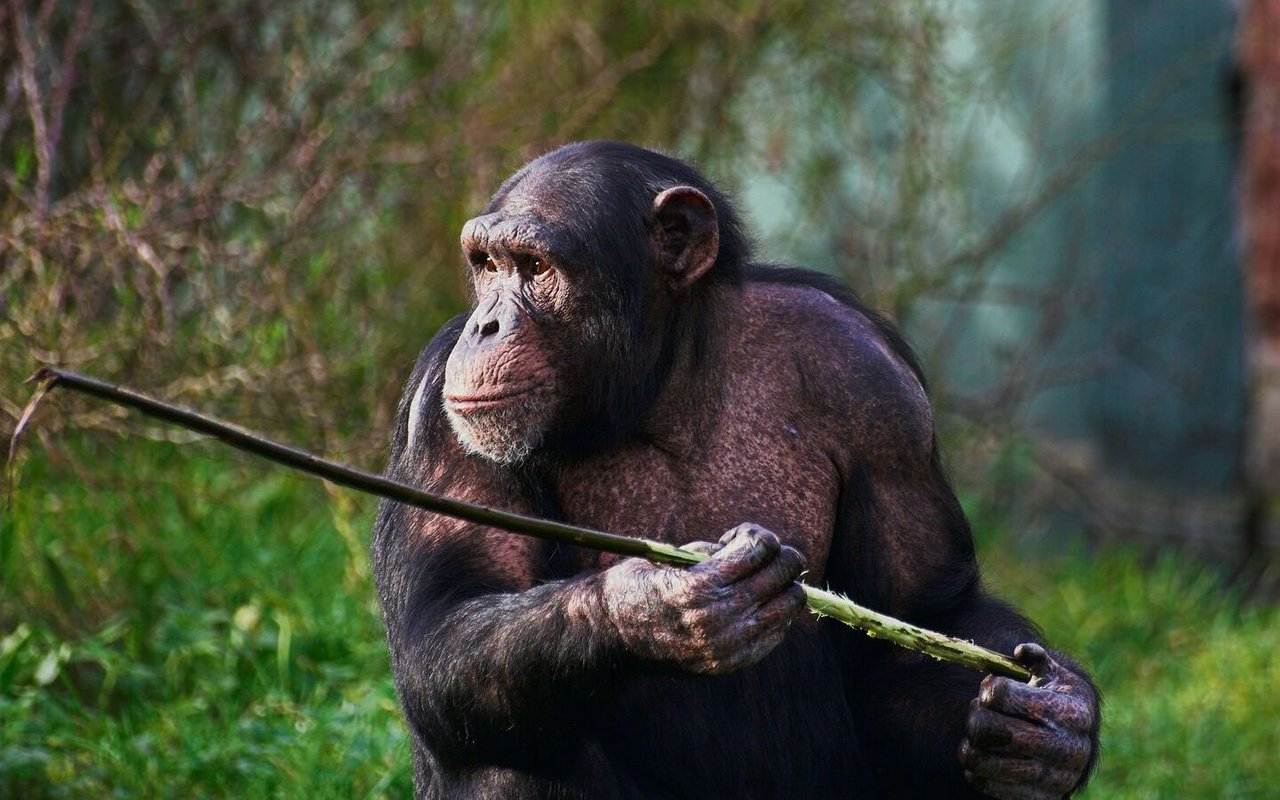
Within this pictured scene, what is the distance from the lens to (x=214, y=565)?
21.2 feet

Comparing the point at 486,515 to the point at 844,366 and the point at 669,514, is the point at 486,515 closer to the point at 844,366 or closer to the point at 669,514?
the point at 669,514

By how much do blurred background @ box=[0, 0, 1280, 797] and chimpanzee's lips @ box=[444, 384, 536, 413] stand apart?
1.47 m

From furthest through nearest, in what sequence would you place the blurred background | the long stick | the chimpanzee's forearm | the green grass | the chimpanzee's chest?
the blurred background → the green grass → the chimpanzee's chest → the chimpanzee's forearm → the long stick

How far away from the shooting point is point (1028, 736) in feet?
12.3

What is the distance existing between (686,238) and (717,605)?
49.6 inches

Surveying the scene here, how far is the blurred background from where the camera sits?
5809mm

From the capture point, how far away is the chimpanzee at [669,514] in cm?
367

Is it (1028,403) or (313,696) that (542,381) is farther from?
(1028,403)

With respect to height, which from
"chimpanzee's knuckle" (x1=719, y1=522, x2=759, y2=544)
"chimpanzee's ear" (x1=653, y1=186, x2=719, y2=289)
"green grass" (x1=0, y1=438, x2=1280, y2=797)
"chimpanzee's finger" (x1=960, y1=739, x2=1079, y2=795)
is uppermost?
"chimpanzee's ear" (x1=653, y1=186, x2=719, y2=289)

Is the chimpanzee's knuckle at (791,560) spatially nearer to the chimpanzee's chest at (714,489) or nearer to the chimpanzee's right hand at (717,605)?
the chimpanzee's right hand at (717,605)

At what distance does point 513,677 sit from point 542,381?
0.72m

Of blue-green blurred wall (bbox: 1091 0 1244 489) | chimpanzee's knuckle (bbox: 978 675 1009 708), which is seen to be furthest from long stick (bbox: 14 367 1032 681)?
blue-green blurred wall (bbox: 1091 0 1244 489)

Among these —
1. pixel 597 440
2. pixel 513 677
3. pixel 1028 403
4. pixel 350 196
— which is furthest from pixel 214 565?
pixel 1028 403

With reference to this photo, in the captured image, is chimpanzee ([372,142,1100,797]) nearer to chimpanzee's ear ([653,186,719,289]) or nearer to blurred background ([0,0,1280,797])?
chimpanzee's ear ([653,186,719,289])
